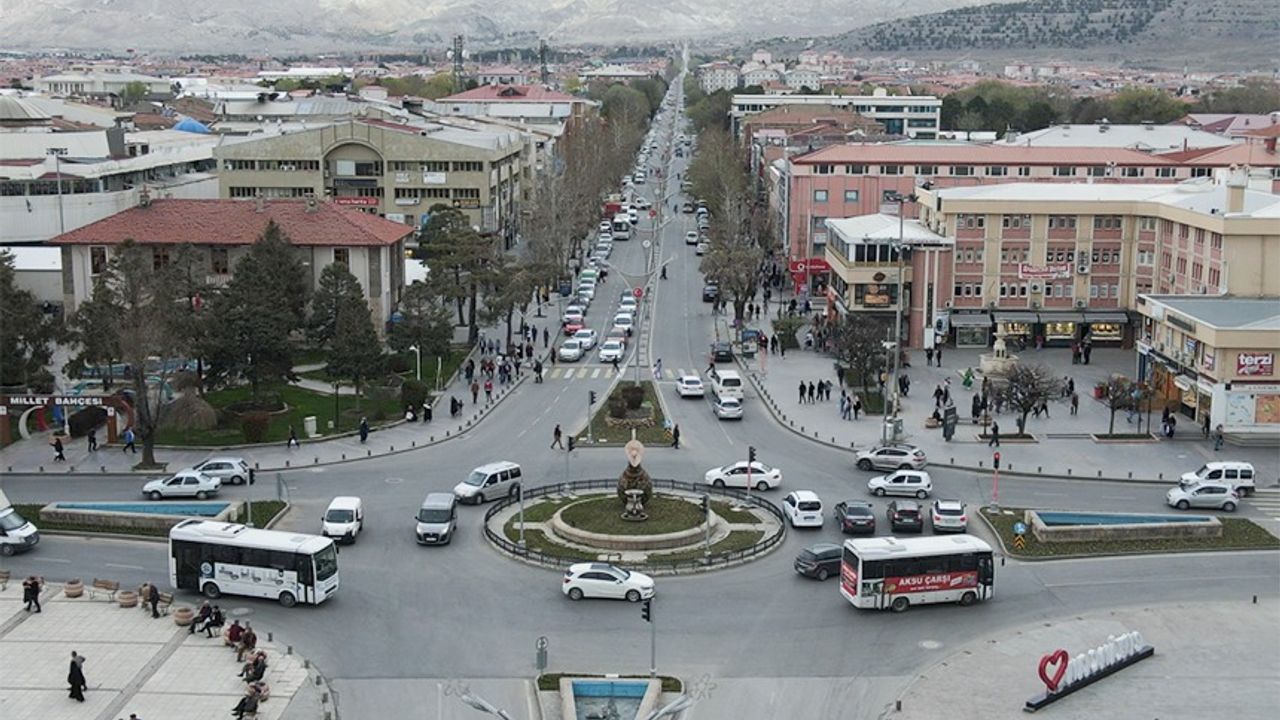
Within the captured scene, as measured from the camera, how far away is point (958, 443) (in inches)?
1828

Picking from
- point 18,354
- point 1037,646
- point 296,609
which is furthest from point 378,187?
point 1037,646

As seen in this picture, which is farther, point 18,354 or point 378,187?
point 378,187

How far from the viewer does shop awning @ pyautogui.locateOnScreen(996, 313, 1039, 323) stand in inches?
2505

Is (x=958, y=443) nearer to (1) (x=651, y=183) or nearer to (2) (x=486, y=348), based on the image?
(2) (x=486, y=348)

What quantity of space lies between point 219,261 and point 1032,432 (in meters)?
33.2

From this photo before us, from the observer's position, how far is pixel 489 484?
39.7 m

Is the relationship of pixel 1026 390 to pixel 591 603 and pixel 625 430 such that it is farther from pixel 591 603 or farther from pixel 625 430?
pixel 591 603

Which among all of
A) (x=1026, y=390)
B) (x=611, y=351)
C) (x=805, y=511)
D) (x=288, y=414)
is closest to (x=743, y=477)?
(x=805, y=511)

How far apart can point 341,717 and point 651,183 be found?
12112 centimetres

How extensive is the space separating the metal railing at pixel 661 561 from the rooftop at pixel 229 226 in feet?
76.3

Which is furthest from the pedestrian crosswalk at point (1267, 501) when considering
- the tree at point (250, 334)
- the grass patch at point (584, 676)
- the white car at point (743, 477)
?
the tree at point (250, 334)

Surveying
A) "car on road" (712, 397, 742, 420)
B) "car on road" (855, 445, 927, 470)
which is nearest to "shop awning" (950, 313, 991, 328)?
"car on road" (712, 397, 742, 420)

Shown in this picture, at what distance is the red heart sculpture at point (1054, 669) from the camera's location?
86.0ft

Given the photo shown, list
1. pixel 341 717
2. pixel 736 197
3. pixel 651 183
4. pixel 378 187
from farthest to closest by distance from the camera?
pixel 651 183 < pixel 736 197 < pixel 378 187 < pixel 341 717
